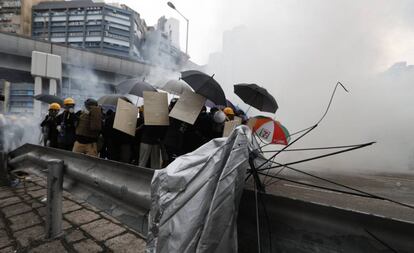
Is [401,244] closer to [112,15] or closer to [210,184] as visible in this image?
[210,184]

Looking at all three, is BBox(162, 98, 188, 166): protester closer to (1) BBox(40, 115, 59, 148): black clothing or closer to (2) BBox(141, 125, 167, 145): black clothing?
(2) BBox(141, 125, 167, 145): black clothing

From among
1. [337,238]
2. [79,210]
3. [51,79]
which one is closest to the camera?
[337,238]

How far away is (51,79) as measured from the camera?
23.7m

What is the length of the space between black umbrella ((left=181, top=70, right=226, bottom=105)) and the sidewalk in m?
2.07

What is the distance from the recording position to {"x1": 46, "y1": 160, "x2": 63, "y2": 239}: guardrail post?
2.62 m

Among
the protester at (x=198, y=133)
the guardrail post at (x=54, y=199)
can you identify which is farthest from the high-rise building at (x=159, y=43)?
the guardrail post at (x=54, y=199)

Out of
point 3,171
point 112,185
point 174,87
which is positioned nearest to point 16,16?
point 3,171

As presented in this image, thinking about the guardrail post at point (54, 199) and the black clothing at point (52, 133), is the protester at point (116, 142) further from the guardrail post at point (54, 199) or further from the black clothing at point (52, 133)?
the guardrail post at point (54, 199)

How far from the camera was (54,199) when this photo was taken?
2.63 metres

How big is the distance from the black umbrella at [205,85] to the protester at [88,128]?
179 centimetres

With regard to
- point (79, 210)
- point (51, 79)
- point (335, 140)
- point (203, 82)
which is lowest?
point (79, 210)

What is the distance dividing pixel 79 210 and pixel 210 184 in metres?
3.03

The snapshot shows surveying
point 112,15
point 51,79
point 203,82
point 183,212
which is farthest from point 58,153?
point 112,15

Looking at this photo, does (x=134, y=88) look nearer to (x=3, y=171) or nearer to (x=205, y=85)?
(x=205, y=85)
